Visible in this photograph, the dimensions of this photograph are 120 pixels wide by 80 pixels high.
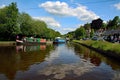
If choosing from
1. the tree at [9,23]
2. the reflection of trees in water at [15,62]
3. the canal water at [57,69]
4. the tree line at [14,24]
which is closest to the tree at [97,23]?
the tree line at [14,24]

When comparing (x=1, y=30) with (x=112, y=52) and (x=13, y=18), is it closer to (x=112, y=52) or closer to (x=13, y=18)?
(x=13, y=18)

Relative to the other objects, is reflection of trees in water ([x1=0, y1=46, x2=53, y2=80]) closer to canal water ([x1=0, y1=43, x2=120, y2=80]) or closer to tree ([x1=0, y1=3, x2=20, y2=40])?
canal water ([x1=0, y1=43, x2=120, y2=80])

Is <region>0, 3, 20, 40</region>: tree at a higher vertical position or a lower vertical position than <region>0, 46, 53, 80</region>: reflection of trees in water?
higher

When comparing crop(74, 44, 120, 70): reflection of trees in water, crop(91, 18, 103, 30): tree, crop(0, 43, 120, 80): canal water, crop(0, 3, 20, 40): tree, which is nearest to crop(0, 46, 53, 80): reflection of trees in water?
crop(0, 43, 120, 80): canal water

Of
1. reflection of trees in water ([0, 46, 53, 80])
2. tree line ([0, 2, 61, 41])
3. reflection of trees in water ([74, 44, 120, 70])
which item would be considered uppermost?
tree line ([0, 2, 61, 41])

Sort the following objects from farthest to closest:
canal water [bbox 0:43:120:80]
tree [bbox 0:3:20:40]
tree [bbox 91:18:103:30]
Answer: tree [bbox 91:18:103:30]
tree [bbox 0:3:20:40]
canal water [bbox 0:43:120:80]

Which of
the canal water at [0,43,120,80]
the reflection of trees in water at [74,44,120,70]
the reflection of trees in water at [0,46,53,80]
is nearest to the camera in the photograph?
the canal water at [0,43,120,80]

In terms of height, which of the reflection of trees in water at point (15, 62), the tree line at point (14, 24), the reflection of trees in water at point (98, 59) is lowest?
the reflection of trees in water at point (98, 59)

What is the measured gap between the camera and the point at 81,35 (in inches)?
5399

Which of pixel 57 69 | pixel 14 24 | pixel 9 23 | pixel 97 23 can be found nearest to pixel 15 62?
pixel 57 69

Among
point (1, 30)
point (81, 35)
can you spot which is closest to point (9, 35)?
point (1, 30)

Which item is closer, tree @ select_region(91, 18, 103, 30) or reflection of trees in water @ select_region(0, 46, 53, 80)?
reflection of trees in water @ select_region(0, 46, 53, 80)

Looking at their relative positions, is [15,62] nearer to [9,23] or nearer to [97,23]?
[9,23]

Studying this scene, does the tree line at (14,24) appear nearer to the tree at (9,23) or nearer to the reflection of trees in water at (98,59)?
the tree at (9,23)
